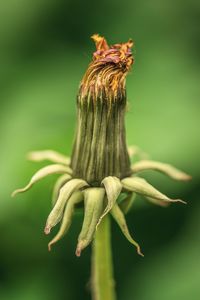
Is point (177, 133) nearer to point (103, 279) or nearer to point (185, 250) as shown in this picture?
point (185, 250)

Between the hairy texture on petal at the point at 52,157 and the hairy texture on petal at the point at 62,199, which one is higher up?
the hairy texture on petal at the point at 52,157

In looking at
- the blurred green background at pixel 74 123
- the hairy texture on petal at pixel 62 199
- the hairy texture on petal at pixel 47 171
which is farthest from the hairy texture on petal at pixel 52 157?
the blurred green background at pixel 74 123

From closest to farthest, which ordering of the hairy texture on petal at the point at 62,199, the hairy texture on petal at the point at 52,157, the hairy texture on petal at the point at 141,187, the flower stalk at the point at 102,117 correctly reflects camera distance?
the hairy texture on petal at the point at 62,199 < the hairy texture on petal at the point at 141,187 < the flower stalk at the point at 102,117 < the hairy texture on petal at the point at 52,157

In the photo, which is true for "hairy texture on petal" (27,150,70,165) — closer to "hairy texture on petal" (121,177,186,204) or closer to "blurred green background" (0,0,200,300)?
"hairy texture on petal" (121,177,186,204)

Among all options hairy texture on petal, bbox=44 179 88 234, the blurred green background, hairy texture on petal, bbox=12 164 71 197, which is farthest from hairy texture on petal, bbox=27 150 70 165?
the blurred green background

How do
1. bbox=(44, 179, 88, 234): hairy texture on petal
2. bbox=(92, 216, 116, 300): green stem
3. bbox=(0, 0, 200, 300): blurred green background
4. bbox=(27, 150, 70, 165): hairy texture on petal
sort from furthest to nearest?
bbox=(0, 0, 200, 300): blurred green background < bbox=(27, 150, 70, 165): hairy texture on petal < bbox=(92, 216, 116, 300): green stem < bbox=(44, 179, 88, 234): hairy texture on petal

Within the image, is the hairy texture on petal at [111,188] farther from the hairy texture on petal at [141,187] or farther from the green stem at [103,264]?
the green stem at [103,264]

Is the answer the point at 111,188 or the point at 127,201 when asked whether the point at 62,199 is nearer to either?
the point at 111,188

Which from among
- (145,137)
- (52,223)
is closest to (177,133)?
(145,137)
